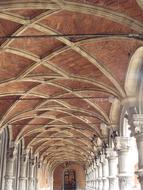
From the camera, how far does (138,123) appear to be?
11.3 m

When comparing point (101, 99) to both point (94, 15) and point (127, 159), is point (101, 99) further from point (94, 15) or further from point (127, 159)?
point (94, 15)

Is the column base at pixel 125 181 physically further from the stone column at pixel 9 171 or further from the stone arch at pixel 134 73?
the stone column at pixel 9 171

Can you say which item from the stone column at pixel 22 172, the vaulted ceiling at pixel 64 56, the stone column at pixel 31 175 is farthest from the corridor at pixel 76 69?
the stone column at pixel 31 175

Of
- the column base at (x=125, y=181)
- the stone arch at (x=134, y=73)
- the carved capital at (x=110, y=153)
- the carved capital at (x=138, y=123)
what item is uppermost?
the stone arch at (x=134, y=73)

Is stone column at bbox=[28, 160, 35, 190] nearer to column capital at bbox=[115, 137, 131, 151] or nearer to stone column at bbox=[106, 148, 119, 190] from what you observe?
stone column at bbox=[106, 148, 119, 190]

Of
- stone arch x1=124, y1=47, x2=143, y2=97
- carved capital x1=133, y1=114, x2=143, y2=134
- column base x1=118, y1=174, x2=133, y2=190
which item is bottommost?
column base x1=118, y1=174, x2=133, y2=190

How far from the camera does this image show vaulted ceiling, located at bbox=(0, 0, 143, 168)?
8430 millimetres

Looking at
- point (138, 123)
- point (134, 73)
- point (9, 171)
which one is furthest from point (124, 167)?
point (9, 171)

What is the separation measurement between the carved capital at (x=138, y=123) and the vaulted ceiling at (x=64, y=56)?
1.38m

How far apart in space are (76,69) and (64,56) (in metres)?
1.25

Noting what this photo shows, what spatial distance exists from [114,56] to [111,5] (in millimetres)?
3260

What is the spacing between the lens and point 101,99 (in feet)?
52.5

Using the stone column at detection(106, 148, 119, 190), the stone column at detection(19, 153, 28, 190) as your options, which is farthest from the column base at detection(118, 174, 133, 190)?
the stone column at detection(19, 153, 28, 190)

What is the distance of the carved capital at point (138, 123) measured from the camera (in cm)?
1120
